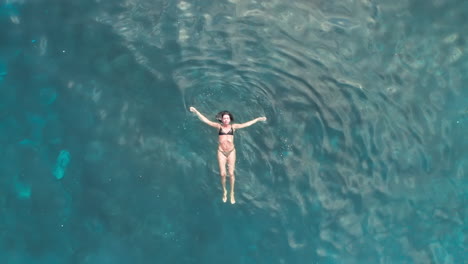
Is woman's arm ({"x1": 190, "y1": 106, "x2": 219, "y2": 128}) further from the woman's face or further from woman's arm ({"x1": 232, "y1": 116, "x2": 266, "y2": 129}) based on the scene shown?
woman's arm ({"x1": 232, "y1": 116, "x2": 266, "y2": 129})

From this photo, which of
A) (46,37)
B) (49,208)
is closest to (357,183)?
(49,208)

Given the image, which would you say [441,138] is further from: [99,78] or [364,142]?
[99,78]

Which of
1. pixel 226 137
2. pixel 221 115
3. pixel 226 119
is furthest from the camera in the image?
pixel 221 115

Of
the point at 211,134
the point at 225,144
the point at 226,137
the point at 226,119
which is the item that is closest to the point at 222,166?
the point at 225,144

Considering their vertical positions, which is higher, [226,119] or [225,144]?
[226,119]

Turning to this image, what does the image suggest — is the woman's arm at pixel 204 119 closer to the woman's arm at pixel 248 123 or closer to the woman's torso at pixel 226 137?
the woman's torso at pixel 226 137

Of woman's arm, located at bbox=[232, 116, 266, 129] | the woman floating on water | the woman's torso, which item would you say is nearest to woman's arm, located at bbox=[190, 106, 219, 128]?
the woman floating on water

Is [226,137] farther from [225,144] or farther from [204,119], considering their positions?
[204,119]

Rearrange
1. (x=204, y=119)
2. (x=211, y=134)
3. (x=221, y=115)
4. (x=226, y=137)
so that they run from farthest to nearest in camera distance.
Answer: (x=211, y=134) → (x=221, y=115) → (x=226, y=137) → (x=204, y=119)
